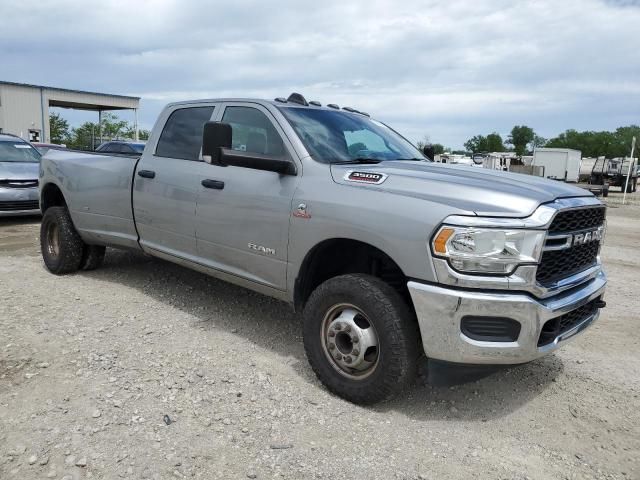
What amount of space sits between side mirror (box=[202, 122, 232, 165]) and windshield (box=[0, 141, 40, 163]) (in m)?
9.05

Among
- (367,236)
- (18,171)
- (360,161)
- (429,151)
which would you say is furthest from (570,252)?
(18,171)

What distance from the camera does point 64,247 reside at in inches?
230

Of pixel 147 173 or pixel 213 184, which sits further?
pixel 147 173

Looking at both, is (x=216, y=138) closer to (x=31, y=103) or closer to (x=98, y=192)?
(x=98, y=192)

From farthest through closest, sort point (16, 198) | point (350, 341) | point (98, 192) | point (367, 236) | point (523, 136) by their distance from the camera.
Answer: point (523, 136), point (16, 198), point (98, 192), point (350, 341), point (367, 236)

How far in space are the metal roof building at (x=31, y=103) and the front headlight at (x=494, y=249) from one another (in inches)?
1522

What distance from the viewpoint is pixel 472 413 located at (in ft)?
10.7

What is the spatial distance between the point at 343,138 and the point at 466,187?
132cm

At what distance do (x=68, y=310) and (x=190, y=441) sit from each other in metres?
2.49

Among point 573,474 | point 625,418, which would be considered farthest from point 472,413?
point 625,418

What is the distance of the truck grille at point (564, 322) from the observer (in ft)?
9.61

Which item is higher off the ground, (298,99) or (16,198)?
(298,99)

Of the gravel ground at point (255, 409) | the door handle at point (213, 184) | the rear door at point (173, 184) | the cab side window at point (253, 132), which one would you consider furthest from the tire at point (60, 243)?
the cab side window at point (253, 132)

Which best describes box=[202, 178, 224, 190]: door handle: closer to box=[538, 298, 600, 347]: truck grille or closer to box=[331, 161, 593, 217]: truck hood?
box=[331, 161, 593, 217]: truck hood
